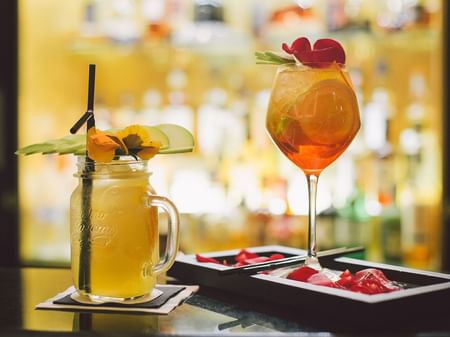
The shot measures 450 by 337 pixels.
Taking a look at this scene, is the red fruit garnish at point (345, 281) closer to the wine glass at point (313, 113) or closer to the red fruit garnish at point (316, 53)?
the wine glass at point (313, 113)

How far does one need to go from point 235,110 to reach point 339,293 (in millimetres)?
2008

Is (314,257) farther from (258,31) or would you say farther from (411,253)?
(258,31)

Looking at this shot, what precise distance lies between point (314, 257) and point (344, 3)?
1851 millimetres

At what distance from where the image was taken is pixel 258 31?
2.76 metres

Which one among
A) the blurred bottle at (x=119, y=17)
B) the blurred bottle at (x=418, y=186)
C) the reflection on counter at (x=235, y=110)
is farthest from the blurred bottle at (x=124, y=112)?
the blurred bottle at (x=418, y=186)

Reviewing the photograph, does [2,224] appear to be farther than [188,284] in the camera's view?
Yes

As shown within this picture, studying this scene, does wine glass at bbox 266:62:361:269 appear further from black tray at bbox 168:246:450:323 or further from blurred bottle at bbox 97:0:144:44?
blurred bottle at bbox 97:0:144:44

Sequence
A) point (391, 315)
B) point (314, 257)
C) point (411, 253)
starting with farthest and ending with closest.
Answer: point (411, 253), point (314, 257), point (391, 315)

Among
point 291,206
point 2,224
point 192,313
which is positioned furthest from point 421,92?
point 192,313

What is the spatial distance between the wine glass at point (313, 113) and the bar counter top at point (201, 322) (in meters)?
0.14

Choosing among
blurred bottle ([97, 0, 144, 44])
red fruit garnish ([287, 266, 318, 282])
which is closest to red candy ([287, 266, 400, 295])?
red fruit garnish ([287, 266, 318, 282])

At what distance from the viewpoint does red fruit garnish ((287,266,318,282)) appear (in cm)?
96

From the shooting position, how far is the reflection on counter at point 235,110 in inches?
103

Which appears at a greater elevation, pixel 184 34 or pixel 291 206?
pixel 184 34
